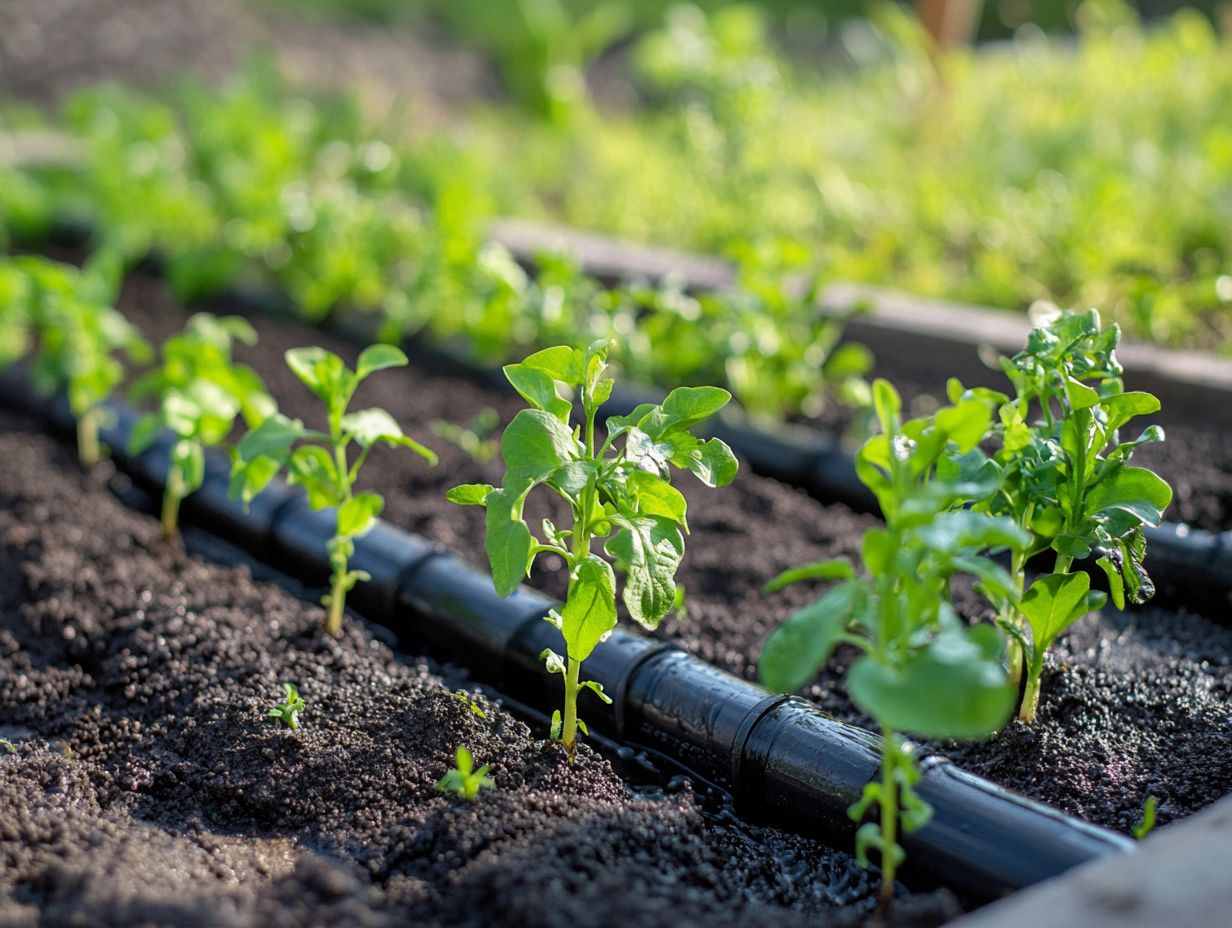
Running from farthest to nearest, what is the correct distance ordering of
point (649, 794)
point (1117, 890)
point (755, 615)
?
point (755, 615) → point (649, 794) → point (1117, 890)

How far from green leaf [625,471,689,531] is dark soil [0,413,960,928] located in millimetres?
419

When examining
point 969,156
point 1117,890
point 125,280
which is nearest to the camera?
point 1117,890

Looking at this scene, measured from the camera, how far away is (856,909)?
161 centimetres

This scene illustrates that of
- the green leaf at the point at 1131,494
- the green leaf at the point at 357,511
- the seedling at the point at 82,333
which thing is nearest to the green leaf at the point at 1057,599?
the green leaf at the point at 1131,494

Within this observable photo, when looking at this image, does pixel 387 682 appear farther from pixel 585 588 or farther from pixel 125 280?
pixel 125 280

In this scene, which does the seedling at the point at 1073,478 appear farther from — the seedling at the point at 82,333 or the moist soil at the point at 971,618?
the seedling at the point at 82,333

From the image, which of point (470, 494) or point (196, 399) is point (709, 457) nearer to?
point (470, 494)

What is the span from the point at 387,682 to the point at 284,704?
0.18 m

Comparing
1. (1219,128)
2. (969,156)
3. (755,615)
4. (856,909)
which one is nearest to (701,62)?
(969,156)

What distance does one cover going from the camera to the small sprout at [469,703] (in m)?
1.86

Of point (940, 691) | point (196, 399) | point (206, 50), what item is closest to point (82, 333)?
point (196, 399)

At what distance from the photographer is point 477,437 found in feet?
10.1

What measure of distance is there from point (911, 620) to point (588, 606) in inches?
20.4

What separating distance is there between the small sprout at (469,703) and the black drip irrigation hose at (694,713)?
223mm
